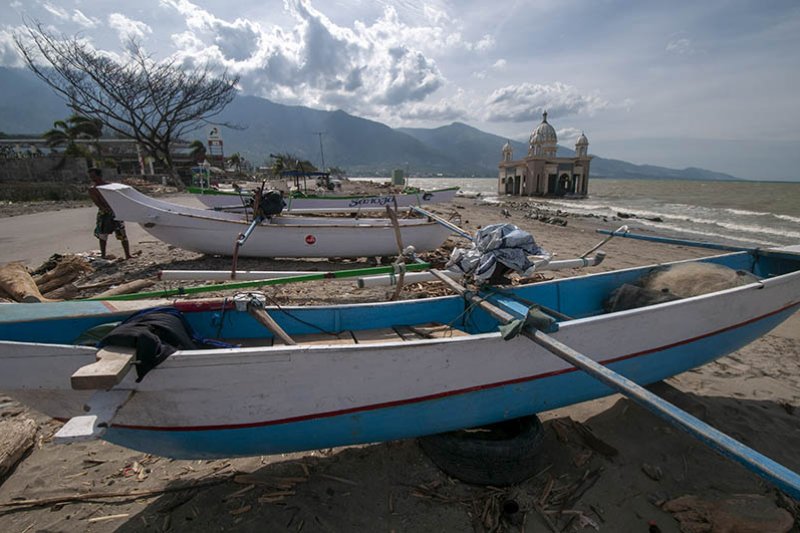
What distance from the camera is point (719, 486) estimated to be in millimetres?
2924

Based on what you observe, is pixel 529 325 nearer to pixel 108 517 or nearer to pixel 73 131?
pixel 108 517

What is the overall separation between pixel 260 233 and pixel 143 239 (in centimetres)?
545

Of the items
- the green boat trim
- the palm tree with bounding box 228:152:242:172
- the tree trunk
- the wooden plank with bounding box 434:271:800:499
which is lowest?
the wooden plank with bounding box 434:271:800:499

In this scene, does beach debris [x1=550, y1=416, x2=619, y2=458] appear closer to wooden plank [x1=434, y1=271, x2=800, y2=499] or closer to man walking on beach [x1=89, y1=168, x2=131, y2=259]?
wooden plank [x1=434, y1=271, x2=800, y2=499]

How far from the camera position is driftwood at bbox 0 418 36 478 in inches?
108

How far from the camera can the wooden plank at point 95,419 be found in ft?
5.71

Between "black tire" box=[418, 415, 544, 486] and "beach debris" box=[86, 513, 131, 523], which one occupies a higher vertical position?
"black tire" box=[418, 415, 544, 486]

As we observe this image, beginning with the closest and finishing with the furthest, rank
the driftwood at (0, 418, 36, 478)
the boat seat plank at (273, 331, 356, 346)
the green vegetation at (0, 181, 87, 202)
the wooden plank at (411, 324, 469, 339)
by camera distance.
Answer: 1. the driftwood at (0, 418, 36, 478)
2. the boat seat plank at (273, 331, 356, 346)
3. the wooden plank at (411, 324, 469, 339)
4. the green vegetation at (0, 181, 87, 202)

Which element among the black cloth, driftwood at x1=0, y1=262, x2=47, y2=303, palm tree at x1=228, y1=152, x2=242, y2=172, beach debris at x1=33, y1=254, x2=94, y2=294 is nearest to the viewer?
the black cloth

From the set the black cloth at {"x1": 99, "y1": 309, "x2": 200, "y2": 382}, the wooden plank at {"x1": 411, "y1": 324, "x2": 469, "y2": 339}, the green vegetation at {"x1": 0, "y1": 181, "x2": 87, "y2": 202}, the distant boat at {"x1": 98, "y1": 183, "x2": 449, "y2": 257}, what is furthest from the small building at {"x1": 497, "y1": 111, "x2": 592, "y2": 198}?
the black cloth at {"x1": 99, "y1": 309, "x2": 200, "y2": 382}

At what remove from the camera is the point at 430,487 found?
2.79 meters

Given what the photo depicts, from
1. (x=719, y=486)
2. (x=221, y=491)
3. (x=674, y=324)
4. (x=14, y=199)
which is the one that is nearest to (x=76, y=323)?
(x=221, y=491)

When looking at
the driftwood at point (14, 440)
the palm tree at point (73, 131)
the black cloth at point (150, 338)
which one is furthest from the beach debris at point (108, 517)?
the palm tree at point (73, 131)

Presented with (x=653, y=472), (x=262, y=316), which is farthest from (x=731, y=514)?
(x=262, y=316)
